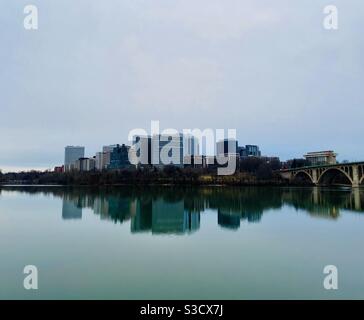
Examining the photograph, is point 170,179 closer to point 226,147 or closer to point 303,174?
point 226,147

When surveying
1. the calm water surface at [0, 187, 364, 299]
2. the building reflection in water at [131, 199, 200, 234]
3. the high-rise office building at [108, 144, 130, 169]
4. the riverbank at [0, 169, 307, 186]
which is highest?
the high-rise office building at [108, 144, 130, 169]

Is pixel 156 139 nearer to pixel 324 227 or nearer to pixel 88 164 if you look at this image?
pixel 88 164

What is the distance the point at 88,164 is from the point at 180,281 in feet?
139

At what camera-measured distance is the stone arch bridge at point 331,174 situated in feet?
81.3

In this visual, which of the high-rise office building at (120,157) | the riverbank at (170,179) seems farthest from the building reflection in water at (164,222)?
the high-rise office building at (120,157)

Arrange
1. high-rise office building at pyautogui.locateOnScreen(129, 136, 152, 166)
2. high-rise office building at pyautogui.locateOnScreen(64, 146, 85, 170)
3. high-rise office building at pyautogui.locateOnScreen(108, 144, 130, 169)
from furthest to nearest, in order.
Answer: high-rise office building at pyautogui.locateOnScreen(64, 146, 85, 170), high-rise office building at pyautogui.locateOnScreen(108, 144, 130, 169), high-rise office building at pyautogui.locateOnScreen(129, 136, 152, 166)

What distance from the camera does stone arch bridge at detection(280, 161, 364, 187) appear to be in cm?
2477

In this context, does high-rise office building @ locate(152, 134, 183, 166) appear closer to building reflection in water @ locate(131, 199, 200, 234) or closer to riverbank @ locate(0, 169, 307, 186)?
riverbank @ locate(0, 169, 307, 186)

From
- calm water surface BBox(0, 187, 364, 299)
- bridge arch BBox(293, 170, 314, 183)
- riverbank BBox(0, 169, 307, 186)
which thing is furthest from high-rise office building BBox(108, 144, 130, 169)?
calm water surface BBox(0, 187, 364, 299)

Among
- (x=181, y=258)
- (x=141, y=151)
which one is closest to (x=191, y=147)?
(x=141, y=151)

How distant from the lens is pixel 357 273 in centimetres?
451

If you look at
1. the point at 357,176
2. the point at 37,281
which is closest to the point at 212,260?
the point at 37,281

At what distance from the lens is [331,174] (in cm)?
3241
